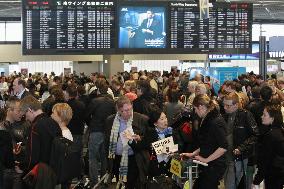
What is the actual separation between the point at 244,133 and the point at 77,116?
3.10 m

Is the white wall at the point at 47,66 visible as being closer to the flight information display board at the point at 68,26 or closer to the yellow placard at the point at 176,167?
the flight information display board at the point at 68,26

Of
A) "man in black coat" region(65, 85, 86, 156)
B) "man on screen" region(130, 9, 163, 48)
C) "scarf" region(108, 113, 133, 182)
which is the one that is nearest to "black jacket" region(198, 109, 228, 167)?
"scarf" region(108, 113, 133, 182)

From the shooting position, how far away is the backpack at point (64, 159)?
238 inches

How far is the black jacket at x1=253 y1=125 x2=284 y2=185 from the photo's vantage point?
6410 millimetres

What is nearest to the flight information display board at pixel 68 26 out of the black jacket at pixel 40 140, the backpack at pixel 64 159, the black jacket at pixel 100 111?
the black jacket at pixel 100 111

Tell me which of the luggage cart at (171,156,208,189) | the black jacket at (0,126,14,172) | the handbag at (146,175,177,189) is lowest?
the handbag at (146,175,177,189)

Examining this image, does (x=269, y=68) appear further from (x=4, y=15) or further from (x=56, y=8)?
(x=4, y=15)

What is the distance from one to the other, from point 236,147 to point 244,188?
81cm

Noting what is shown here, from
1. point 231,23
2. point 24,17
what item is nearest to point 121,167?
point 24,17

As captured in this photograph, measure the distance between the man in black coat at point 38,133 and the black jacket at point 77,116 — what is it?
3047 millimetres

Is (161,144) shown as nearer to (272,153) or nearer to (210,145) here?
(210,145)

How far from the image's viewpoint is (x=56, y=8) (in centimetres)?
1438

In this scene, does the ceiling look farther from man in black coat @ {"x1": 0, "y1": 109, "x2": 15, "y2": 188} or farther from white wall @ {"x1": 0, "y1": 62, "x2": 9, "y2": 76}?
man in black coat @ {"x1": 0, "y1": 109, "x2": 15, "y2": 188}

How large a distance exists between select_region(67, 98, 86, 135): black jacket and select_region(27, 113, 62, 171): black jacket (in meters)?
3.14
